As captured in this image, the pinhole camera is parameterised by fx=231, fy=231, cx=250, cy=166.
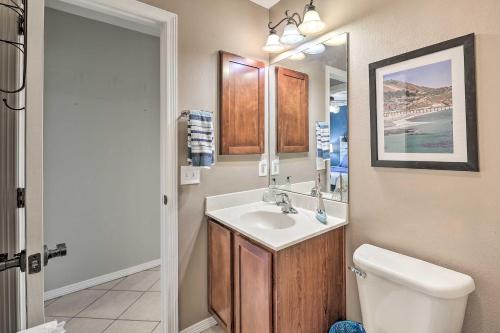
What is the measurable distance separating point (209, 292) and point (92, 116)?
6.31ft

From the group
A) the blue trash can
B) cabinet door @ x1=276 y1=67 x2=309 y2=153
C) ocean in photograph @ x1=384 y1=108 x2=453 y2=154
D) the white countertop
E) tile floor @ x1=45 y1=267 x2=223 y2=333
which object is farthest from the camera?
cabinet door @ x1=276 y1=67 x2=309 y2=153

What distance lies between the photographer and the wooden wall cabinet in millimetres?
1155

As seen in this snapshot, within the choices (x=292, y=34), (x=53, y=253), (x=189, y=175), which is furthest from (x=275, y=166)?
(x=53, y=253)

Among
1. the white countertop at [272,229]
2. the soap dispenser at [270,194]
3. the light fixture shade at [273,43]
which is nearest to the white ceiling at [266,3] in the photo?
the light fixture shade at [273,43]

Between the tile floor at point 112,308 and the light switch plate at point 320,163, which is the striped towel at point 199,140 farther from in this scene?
the tile floor at point 112,308

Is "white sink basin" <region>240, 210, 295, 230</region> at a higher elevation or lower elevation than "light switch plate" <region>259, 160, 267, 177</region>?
lower

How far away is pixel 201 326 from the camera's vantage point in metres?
1.68

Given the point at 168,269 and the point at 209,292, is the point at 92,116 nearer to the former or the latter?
the point at 168,269

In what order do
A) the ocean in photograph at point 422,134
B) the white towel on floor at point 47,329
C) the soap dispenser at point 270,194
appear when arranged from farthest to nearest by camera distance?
the soap dispenser at point 270,194, the ocean in photograph at point 422,134, the white towel on floor at point 47,329

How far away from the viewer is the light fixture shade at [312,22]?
4.86 feet

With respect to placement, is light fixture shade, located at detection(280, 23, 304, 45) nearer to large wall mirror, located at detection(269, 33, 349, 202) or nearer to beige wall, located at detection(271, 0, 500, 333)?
large wall mirror, located at detection(269, 33, 349, 202)

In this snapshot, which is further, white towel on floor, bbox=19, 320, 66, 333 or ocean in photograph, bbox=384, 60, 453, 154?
ocean in photograph, bbox=384, 60, 453, 154

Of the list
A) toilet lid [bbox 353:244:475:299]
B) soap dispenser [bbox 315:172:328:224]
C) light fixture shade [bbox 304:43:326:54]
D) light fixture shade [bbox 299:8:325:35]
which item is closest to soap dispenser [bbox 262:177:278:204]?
soap dispenser [bbox 315:172:328:224]

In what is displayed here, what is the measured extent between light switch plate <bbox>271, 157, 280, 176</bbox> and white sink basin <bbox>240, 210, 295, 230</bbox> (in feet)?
1.41
